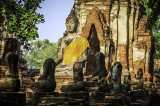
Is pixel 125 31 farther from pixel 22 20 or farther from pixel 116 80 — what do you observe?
pixel 116 80

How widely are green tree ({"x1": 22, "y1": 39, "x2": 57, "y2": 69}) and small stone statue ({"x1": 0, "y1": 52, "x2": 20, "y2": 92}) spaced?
1901 inches

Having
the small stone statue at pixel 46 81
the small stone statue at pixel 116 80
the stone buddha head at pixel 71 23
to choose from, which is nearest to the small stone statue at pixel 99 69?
the small stone statue at pixel 116 80

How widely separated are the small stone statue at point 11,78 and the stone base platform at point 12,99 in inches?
14.1

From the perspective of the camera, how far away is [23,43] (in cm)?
1516

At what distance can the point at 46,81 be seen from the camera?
6797 mm

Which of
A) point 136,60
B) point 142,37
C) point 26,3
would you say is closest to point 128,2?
point 142,37

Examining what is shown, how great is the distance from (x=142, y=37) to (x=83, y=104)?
1337 centimetres

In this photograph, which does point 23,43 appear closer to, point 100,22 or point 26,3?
point 26,3

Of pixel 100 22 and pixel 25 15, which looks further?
pixel 100 22

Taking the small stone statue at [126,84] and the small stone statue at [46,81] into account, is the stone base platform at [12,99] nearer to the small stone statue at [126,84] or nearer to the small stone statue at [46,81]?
the small stone statue at [46,81]

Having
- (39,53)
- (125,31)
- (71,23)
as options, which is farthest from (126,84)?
(39,53)

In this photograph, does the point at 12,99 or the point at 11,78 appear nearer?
the point at 12,99

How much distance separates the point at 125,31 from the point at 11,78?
541 inches

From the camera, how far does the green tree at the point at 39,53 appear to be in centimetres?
5528
